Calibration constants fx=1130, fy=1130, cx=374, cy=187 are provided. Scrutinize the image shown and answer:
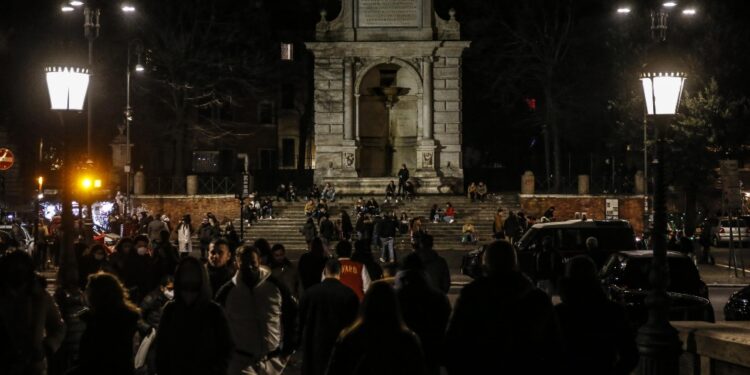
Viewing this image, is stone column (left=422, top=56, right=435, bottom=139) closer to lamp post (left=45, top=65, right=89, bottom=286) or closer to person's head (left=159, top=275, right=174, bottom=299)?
lamp post (left=45, top=65, right=89, bottom=286)

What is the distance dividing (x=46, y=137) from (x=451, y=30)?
2515cm

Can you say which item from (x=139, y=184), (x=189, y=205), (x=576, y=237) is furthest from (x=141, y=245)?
(x=139, y=184)

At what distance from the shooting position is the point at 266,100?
231ft

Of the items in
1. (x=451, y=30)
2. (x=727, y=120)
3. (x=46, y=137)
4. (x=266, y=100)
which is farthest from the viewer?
(x=266, y=100)

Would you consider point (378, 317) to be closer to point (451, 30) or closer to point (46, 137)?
point (451, 30)

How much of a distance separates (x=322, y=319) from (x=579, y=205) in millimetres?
42102

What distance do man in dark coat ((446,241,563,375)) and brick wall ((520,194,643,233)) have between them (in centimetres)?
4374

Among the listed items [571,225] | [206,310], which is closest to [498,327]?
[206,310]

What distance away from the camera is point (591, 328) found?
8445mm

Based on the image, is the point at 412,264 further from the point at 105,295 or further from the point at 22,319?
the point at 22,319

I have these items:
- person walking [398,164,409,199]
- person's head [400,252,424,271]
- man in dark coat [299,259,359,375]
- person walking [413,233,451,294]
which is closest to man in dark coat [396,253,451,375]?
person's head [400,252,424,271]

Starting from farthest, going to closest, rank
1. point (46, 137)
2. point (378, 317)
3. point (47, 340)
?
point (46, 137) < point (47, 340) < point (378, 317)

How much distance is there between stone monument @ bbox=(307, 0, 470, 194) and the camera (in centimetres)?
5500

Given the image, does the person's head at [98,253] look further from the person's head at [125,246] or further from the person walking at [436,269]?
the person walking at [436,269]
